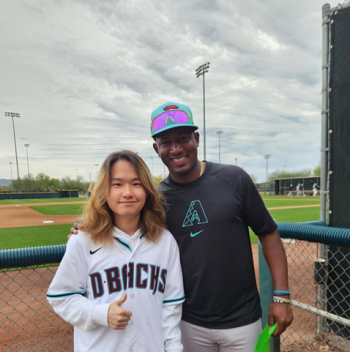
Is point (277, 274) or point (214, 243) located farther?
point (277, 274)

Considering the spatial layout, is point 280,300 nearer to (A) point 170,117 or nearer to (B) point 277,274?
(B) point 277,274

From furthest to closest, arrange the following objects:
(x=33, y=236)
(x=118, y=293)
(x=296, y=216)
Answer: (x=296, y=216), (x=33, y=236), (x=118, y=293)

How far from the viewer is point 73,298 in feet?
4.50

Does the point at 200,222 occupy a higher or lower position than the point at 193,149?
lower

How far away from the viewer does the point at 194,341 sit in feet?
5.64

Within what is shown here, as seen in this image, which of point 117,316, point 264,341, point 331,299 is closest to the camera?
point 117,316

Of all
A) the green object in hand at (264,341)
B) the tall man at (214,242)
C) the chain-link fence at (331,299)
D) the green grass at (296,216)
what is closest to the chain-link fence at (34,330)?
the tall man at (214,242)

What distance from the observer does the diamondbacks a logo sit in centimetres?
169

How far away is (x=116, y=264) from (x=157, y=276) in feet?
0.78

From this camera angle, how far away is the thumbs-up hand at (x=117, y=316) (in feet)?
4.19

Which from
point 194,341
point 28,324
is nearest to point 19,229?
point 28,324

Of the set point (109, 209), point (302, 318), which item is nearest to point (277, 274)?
point (109, 209)

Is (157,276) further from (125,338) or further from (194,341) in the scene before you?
(194,341)

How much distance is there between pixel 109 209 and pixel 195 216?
51 cm
